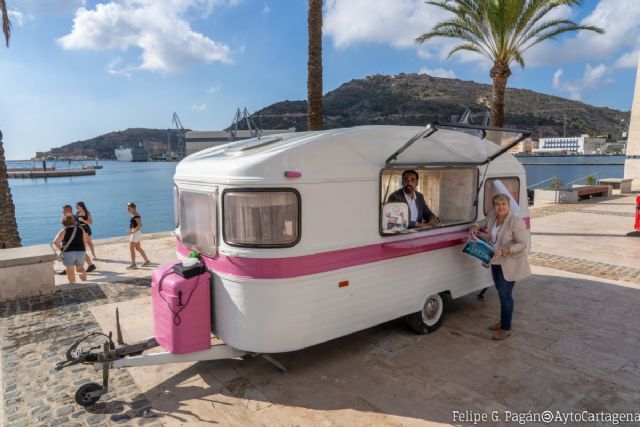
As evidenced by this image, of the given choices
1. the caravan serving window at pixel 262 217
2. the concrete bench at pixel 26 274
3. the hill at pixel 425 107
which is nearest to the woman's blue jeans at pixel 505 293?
the caravan serving window at pixel 262 217

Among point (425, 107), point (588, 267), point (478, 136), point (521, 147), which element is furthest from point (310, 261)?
point (425, 107)

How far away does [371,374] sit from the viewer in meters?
4.78

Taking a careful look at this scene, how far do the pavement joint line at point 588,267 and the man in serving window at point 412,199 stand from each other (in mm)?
4844

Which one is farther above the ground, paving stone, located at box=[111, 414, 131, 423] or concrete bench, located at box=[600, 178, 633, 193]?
concrete bench, located at box=[600, 178, 633, 193]

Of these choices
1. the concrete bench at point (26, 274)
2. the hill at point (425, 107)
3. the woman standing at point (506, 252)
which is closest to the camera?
the woman standing at point (506, 252)

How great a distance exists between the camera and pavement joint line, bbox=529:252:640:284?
8.45m

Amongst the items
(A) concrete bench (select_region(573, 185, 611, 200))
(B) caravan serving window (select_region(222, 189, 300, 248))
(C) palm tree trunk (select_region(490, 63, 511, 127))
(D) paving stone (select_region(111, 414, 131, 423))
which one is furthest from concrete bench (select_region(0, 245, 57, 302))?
(A) concrete bench (select_region(573, 185, 611, 200))

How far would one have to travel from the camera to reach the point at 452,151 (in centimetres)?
592

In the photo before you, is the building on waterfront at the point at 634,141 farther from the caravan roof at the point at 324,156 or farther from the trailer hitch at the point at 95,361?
the trailer hitch at the point at 95,361

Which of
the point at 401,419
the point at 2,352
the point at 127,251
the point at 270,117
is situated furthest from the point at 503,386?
the point at 270,117

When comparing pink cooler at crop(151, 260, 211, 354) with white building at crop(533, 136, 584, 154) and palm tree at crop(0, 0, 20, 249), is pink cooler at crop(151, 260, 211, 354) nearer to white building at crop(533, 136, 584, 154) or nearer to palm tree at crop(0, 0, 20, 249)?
palm tree at crop(0, 0, 20, 249)

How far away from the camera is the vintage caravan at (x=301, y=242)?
14.0ft

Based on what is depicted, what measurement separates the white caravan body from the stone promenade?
1.82ft

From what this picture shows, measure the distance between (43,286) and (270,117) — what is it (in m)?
88.0
